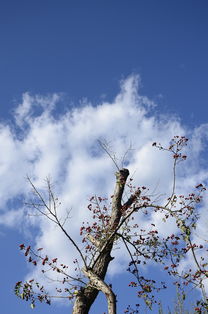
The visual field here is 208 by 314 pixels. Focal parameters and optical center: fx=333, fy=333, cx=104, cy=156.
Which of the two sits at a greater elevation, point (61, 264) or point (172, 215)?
point (172, 215)

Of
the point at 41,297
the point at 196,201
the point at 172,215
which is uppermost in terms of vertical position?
the point at 196,201

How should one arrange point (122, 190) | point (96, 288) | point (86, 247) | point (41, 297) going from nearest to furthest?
1. point (96, 288)
2. point (41, 297)
3. point (86, 247)
4. point (122, 190)

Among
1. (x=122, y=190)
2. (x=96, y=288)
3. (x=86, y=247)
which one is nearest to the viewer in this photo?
(x=96, y=288)

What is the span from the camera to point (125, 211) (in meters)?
7.98

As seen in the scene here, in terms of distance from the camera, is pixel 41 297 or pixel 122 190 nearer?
pixel 41 297

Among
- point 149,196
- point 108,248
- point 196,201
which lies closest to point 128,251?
point 108,248

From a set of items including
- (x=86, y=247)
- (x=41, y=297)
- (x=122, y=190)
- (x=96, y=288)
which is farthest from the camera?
(x=122, y=190)

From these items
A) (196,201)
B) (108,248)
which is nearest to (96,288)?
(108,248)

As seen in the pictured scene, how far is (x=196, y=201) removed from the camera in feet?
25.9

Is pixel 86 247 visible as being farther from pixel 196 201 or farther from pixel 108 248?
pixel 196 201

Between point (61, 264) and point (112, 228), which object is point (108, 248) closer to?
point (112, 228)

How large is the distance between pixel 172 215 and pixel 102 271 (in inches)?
79.0

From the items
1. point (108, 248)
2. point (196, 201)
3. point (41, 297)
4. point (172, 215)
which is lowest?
point (41, 297)

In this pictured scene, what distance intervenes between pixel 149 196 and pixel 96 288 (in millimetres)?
2502
